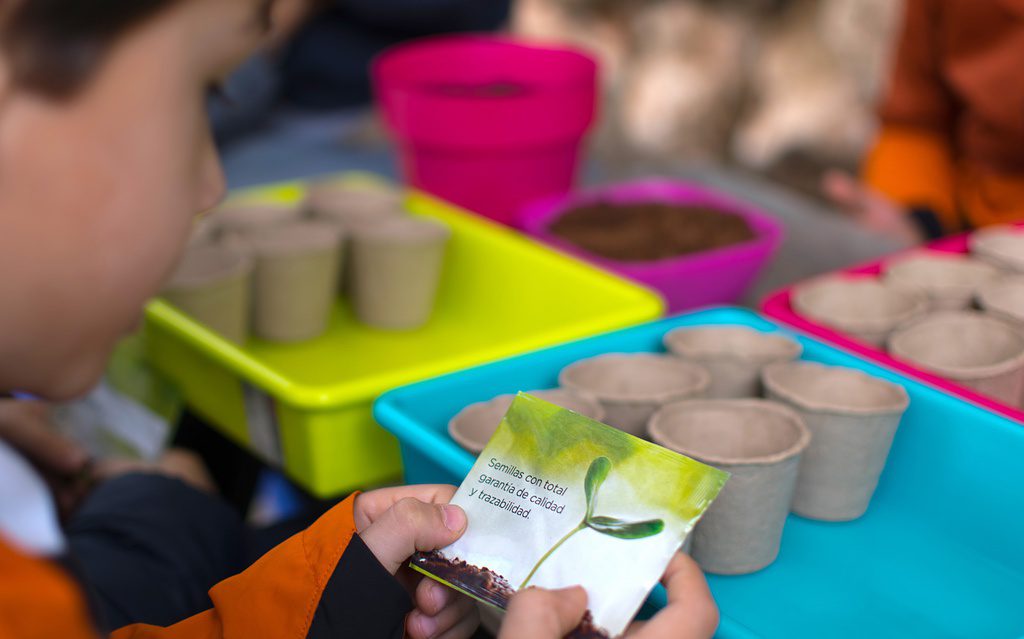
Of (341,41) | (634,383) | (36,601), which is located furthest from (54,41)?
(341,41)

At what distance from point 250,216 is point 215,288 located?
22 centimetres

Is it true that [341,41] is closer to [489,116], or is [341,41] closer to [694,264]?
[489,116]

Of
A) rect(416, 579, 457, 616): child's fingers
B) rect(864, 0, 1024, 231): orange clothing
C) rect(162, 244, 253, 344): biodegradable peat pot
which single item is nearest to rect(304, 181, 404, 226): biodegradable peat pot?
rect(162, 244, 253, 344): biodegradable peat pot

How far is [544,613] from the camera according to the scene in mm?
537

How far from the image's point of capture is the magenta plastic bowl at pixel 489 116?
134 cm

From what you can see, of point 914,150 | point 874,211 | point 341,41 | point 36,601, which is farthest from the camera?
point 341,41

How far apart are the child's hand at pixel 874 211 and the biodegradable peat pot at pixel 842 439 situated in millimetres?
669

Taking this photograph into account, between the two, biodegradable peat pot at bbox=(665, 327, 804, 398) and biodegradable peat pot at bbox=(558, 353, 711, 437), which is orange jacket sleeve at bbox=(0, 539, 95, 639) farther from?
biodegradable peat pot at bbox=(665, 327, 804, 398)

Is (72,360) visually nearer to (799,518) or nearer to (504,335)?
(799,518)

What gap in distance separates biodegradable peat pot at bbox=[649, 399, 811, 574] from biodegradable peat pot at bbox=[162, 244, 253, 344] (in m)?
0.55

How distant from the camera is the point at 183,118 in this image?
20.3 inches

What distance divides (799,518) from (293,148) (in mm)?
1330

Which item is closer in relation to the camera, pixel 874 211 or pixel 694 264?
pixel 694 264

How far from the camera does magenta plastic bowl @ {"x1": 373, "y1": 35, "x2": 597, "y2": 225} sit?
1344 mm
